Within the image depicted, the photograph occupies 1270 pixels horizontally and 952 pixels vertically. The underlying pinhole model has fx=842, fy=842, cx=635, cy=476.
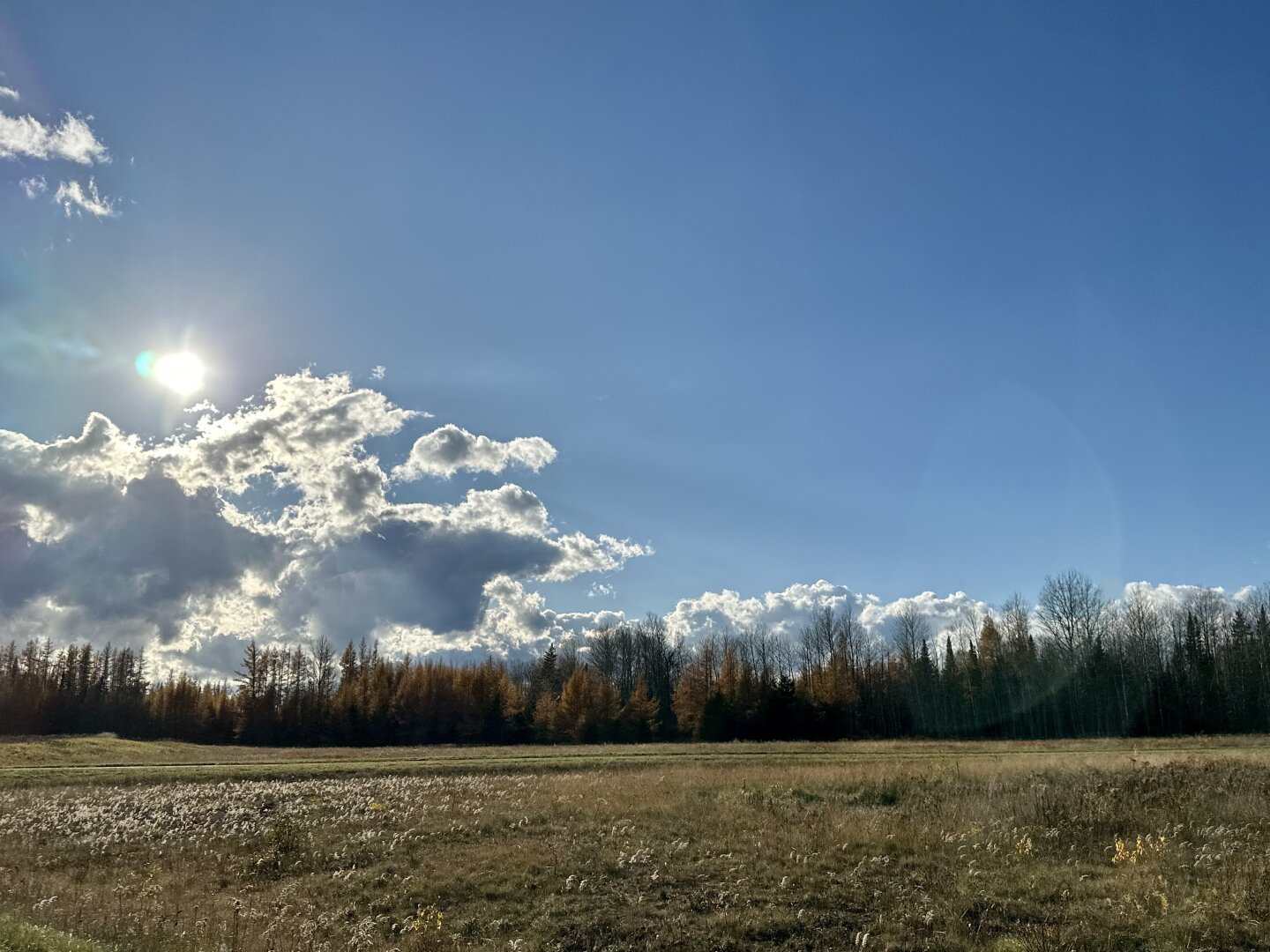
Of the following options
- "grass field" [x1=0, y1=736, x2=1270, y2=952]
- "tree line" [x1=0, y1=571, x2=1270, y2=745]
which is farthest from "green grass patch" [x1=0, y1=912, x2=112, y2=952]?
"tree line" [x1=0, y1=571, x2=1270, y2=745]

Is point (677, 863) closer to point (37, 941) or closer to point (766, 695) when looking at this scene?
point (37, 941)

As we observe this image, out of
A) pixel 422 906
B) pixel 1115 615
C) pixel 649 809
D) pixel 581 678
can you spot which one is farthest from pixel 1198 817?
pixel 1115 615

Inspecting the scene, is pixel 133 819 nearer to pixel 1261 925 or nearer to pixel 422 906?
pixel 422 906

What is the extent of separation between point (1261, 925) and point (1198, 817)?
742cm

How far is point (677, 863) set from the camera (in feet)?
55.3

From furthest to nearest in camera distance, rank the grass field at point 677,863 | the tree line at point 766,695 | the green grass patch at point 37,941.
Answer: the tree line at point 766,695, the grass field at point 677,863, the green grass patch at point 37,941

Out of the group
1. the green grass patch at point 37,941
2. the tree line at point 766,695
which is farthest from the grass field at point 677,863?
the tree line at point 766,695

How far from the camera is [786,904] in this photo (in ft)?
46.1

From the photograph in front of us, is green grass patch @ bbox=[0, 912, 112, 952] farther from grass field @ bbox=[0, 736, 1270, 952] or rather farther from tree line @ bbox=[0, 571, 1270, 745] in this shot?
tree line @ bbox=[0, 571, 1270, 745]

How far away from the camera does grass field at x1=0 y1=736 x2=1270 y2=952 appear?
42.7 ft

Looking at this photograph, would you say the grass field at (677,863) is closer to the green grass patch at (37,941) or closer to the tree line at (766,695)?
the green grass patch at (37,941)

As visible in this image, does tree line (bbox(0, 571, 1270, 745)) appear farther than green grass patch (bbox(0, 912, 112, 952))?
Yes

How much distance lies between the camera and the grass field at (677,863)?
1302cm

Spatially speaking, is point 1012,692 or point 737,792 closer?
point 737,792
